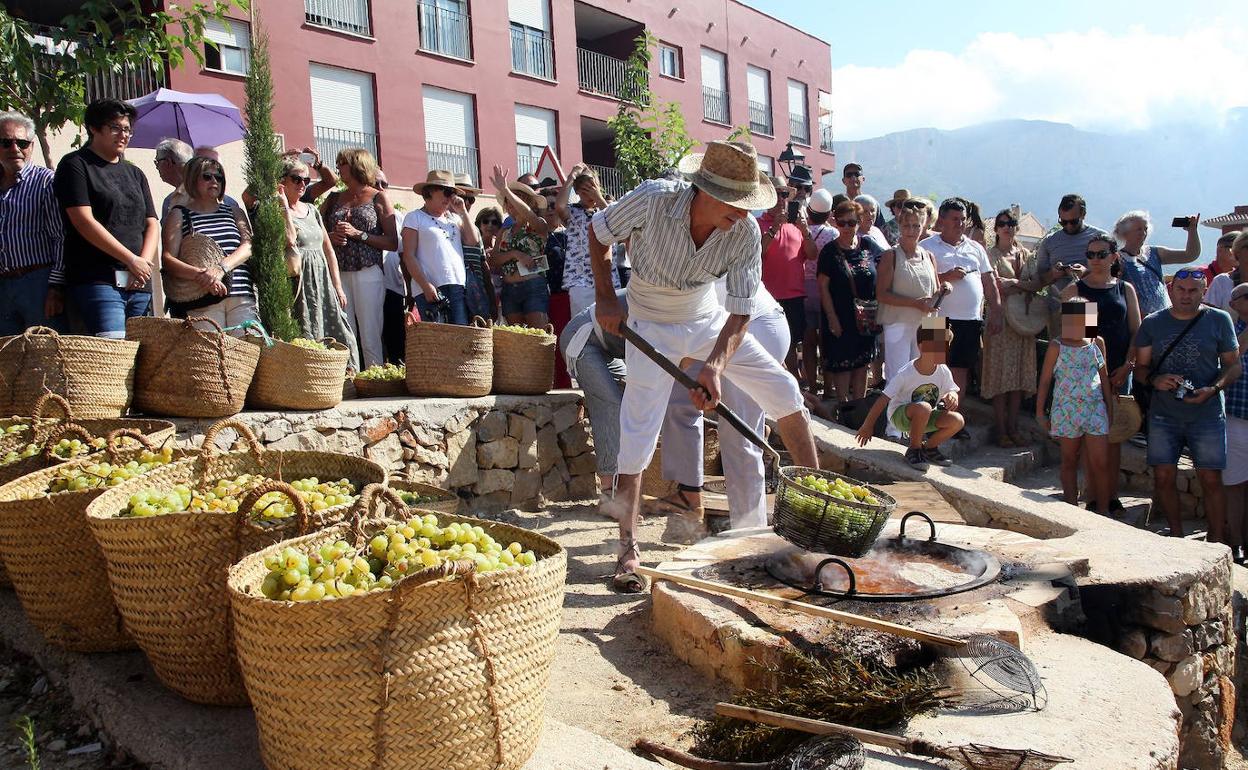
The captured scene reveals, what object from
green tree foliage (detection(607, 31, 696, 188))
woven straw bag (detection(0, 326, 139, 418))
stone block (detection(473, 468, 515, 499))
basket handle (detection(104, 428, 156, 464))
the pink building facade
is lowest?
stone block (detection(473, 468, 515, 499))

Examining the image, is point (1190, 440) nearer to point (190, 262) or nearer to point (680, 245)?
point (680, 245)

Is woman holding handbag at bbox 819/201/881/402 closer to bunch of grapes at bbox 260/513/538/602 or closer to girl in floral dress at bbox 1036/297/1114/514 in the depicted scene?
girl in floral dress at bbox 1036/297/1114/514

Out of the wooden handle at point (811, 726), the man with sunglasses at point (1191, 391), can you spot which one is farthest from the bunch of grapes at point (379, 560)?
the man with sunglasses at point (1191, 391)

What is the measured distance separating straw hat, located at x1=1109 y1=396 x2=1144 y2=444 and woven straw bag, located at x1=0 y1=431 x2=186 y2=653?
20.9 feet

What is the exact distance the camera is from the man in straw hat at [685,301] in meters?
4.46

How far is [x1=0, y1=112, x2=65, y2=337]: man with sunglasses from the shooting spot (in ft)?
16.2

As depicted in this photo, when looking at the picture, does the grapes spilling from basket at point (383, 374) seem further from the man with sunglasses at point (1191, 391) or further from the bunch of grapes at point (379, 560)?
the man with sunglasses at point (1191, 391)

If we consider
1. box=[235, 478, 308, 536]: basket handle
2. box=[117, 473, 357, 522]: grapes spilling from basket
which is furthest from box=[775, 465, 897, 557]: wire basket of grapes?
box=[235, 478, 308, 536]: basket handle

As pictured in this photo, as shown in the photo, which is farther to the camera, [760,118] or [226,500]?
[760,118]

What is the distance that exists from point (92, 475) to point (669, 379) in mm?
2546

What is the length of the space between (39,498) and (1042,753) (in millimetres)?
3152

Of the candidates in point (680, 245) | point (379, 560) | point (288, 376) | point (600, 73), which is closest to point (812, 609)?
point (379, 560)

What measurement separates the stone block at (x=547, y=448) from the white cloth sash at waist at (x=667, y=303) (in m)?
2.06

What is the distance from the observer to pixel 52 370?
167 inches
